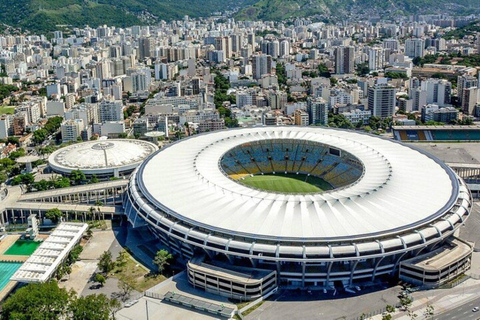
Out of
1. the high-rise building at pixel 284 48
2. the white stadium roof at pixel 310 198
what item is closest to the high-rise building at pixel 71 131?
the white stadium roof at pixel 310 198

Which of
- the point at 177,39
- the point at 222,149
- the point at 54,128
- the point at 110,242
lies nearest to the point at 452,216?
the point at 222,149

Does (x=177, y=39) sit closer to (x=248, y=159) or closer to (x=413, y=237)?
(x=248, y=159)

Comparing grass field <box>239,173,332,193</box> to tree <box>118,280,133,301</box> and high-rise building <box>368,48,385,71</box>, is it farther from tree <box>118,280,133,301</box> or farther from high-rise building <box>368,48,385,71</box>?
high-rise building <box>368,48,385,71</box>

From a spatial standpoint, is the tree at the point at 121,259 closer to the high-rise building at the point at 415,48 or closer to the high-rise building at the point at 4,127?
the high-rise building at the point at 4,127

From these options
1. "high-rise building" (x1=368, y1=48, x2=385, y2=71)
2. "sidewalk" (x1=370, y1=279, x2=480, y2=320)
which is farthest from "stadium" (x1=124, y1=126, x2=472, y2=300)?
"high-rise building" (x1=368, y1=48, x2=385, y2=71)

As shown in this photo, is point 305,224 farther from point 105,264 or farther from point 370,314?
point 105,264

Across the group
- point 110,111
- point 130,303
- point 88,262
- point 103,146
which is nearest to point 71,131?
point 110,111
